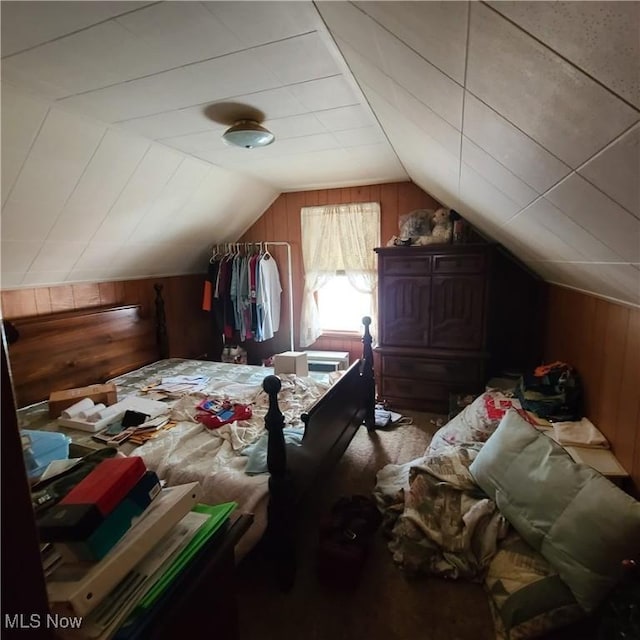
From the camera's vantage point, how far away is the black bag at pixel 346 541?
1725 millimetres

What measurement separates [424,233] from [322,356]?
5.56 feet

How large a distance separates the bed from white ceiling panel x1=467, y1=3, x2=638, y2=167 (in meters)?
1.29

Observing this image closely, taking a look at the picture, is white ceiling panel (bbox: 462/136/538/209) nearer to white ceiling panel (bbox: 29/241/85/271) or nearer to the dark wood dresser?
the dark wood dresser

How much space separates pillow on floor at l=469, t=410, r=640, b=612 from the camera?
1.33 metres

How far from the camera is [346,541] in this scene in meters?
1.83

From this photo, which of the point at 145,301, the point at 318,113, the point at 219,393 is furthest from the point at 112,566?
the point at 145,301

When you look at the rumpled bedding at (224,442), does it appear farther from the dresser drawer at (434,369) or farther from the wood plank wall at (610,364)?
the wood plank wall at (610,364)

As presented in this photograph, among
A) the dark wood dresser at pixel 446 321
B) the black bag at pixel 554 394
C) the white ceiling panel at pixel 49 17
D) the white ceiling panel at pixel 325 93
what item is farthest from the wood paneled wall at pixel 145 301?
the black bag at pixel 554 394

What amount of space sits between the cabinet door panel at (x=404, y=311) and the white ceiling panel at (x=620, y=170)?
245cm

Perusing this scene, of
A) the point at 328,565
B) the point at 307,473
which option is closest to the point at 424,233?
the point at 307,473

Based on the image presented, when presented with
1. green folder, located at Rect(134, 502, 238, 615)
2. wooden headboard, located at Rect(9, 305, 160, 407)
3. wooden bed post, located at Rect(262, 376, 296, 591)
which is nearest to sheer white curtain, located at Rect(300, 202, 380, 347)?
wooden headboard, located at Rect(9, 305, 160, 407)

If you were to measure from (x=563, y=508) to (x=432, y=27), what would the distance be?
1.75 m

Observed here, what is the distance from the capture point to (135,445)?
197 cm

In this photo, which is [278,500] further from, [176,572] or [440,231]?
[440,231]
